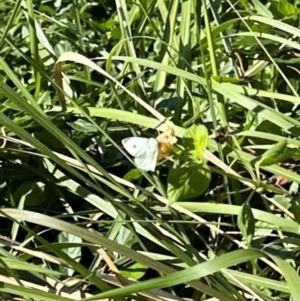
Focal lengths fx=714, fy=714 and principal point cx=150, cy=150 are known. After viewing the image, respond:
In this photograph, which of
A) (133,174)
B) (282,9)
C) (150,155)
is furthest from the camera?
(282,9)

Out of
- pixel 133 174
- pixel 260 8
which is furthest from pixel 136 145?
pixel 260 8

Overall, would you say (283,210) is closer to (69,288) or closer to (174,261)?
(174,261)

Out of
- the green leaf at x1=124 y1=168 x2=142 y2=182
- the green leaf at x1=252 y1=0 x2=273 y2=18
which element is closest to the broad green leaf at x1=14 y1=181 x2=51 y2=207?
the green leaf at x1=124 y1=168 x2=142 y2=182

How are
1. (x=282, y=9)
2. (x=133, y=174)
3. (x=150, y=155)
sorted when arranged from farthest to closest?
(x=282, y=9) < (x=133, y=174) < (x=150, y=155)

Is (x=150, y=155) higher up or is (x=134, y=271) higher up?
(x=150, y=155)

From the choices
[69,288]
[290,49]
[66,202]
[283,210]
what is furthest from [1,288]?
[290,49]

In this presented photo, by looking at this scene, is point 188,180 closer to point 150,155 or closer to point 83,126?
point 150,155

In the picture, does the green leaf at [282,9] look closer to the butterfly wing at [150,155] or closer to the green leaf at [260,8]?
the green leaf at [260,8]
